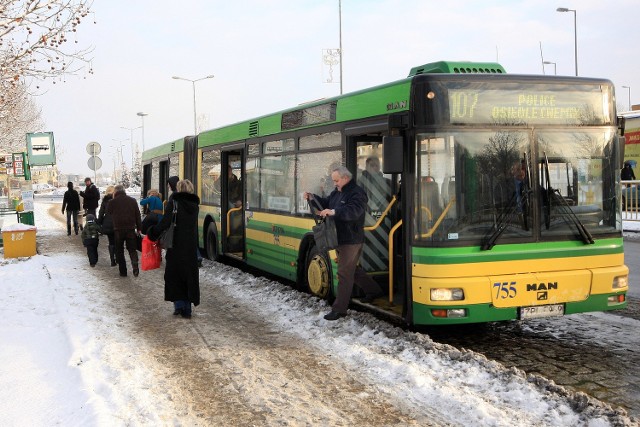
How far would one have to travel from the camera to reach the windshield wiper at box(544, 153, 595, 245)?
6973 millimetres

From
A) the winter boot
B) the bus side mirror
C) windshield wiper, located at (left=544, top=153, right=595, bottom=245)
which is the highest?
the bus side mirror

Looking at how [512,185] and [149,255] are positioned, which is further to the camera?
[149,255]

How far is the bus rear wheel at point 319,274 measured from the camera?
8969 mm

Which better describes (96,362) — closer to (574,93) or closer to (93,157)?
(574,93)

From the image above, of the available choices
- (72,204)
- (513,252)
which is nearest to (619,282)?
(513,252)

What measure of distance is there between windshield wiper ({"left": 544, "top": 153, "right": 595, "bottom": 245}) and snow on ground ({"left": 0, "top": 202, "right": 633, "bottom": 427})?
72.3 inches

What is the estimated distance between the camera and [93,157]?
24812 mm

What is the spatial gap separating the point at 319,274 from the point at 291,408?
3905 mm

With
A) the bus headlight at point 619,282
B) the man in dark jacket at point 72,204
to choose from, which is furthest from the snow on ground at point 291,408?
the man in dark jacket at point 72,204

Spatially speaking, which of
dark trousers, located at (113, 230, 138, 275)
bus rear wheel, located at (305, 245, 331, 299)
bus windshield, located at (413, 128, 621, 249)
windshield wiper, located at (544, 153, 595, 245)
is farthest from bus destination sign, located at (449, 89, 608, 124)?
dark trousers, located at (113, 230, 138, 275)

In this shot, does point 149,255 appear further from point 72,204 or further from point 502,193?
point 72,204

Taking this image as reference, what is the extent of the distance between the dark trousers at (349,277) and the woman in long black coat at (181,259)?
1949mm

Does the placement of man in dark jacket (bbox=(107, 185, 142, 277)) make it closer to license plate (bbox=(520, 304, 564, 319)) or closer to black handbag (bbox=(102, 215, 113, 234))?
black handbag (bbox=(102, 215, 113, 234))

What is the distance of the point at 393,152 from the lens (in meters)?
6.85
